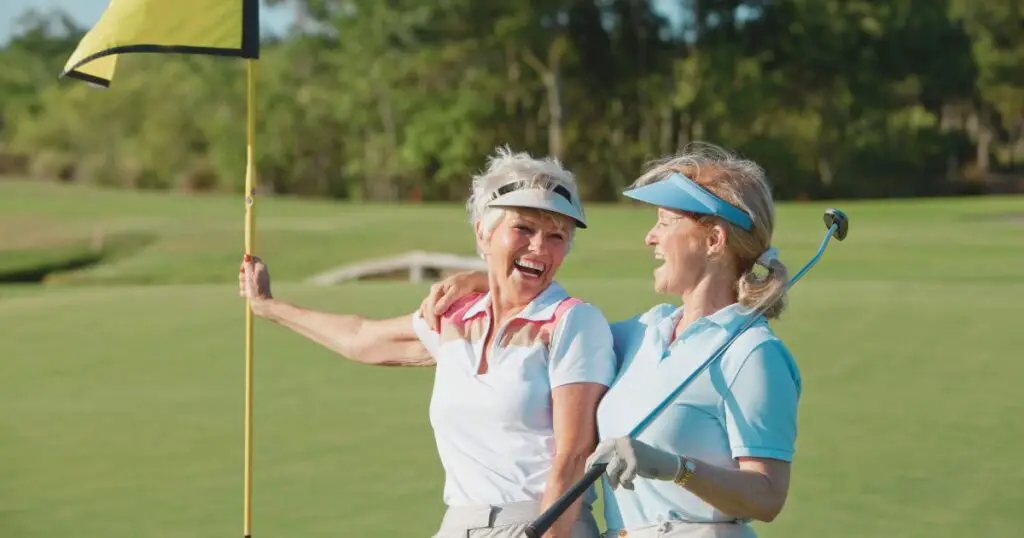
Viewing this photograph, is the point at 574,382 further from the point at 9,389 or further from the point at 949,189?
the point at 949,189

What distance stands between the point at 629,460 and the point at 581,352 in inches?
22.9

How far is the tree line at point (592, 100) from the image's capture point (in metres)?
52.9

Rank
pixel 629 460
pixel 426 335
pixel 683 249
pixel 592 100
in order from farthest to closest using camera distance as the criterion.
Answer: pixel 592 100 < pixel 426 335 < pixel 683 249 < pixel 629 460

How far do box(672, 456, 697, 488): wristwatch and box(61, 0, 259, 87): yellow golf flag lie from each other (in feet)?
7.27

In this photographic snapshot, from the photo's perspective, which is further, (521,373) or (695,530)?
(521,373)

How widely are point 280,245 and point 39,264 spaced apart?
380cm

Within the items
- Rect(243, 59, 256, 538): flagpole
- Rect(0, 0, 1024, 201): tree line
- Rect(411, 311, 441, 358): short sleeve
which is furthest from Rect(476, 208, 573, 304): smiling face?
Rect(0, 0, 1024, 201): tree line

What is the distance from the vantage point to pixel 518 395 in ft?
11.2

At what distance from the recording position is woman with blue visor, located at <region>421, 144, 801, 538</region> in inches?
116

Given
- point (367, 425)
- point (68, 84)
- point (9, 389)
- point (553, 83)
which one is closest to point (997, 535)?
point (367, 425)

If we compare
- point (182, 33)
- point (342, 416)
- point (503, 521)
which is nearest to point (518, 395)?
point (503, 521)

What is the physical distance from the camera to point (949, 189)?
5425 centimetres

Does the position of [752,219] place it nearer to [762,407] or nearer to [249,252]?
[762,407]

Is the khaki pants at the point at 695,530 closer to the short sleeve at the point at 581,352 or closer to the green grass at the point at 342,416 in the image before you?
the short sleeve at the point at 581,352
